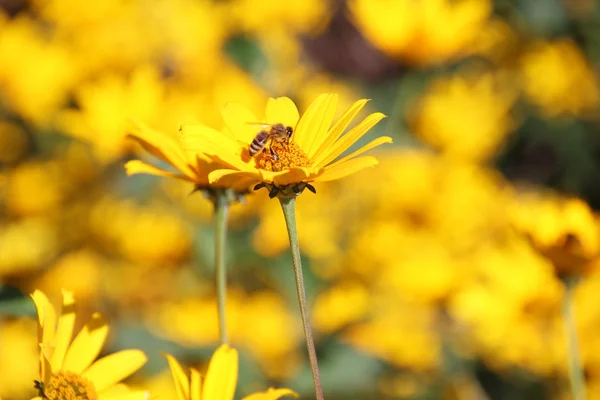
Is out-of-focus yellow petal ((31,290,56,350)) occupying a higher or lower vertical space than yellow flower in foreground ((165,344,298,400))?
higher

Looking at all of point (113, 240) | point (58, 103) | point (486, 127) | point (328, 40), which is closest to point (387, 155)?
point (486, 127)

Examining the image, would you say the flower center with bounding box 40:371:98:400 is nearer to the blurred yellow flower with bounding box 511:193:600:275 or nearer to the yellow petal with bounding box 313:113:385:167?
the yellow petal with bounding box 313:113:385:167

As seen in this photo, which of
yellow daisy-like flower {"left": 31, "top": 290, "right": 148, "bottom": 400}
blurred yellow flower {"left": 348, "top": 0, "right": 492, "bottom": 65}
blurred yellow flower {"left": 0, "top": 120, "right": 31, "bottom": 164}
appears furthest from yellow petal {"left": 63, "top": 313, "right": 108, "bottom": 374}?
blurred yellow flower {"left": 0, "top": 120, "right": 31, "bottom": 164}

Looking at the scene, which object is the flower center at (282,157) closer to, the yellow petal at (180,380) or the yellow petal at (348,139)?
the yellow petal at (348,139)

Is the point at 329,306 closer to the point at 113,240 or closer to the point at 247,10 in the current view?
the point at 113,240

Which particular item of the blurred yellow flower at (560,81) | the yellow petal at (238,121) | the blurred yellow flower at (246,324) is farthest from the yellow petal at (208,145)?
the blurred yellow flower at (560,81)

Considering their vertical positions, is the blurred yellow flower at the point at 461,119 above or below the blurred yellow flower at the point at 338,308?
above
